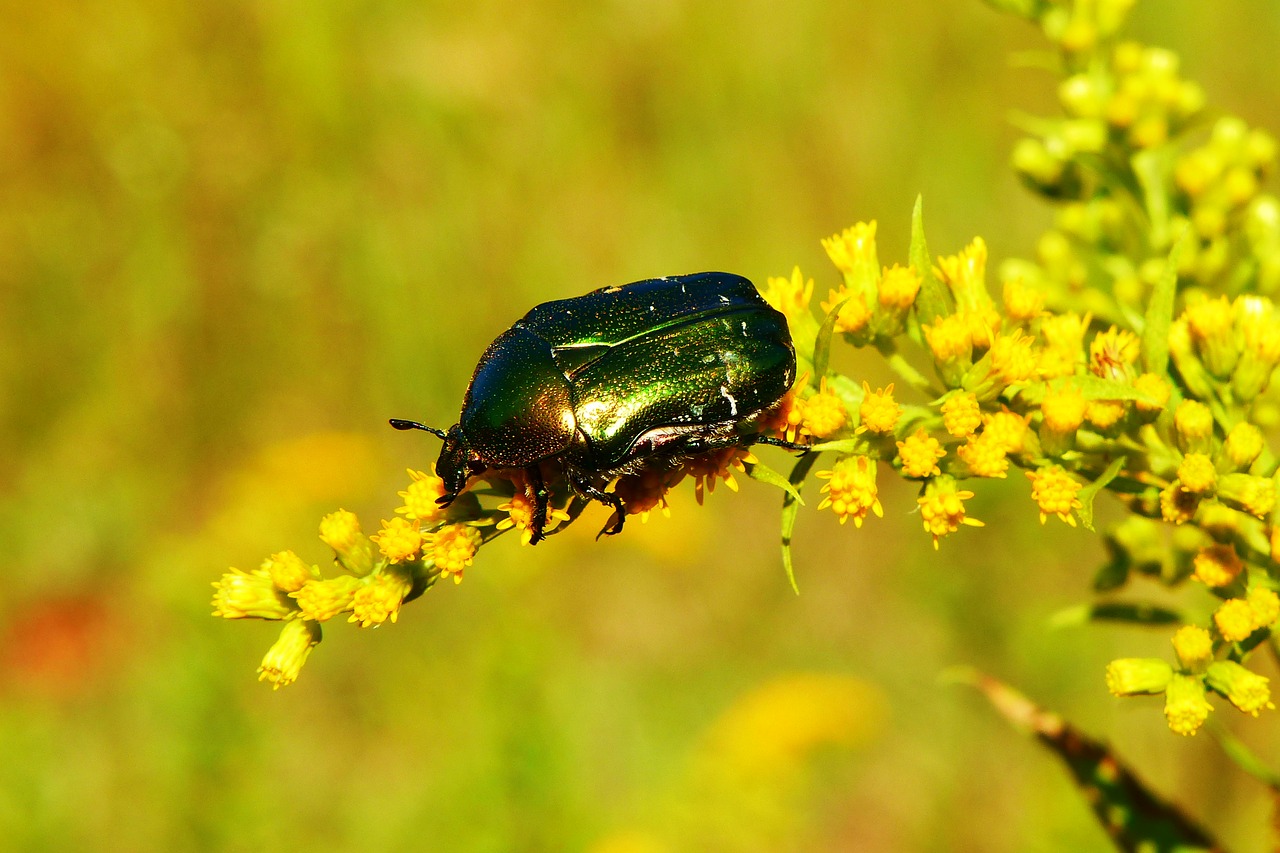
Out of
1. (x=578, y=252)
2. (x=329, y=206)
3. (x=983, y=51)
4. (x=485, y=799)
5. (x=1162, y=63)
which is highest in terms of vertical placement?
(x=1162, y=63)

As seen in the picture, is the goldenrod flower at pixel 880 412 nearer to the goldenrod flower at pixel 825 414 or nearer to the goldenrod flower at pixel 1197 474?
the goldenrod flower at pixel 825 414

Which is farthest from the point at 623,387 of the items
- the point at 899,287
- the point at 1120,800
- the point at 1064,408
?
the point at 1120,800

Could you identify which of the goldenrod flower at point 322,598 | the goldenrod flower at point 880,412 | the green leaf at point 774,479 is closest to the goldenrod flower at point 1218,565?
the goldenrod flower at point 880,412

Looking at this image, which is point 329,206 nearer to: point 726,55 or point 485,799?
point 726,55

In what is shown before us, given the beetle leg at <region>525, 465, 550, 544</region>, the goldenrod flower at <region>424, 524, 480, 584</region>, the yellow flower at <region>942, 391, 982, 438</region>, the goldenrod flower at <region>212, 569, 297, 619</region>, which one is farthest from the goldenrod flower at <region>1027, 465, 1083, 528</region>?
the goldenrod flower at <region>212, 569, 297, 619</region>

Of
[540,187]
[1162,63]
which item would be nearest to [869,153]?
[540,187]
